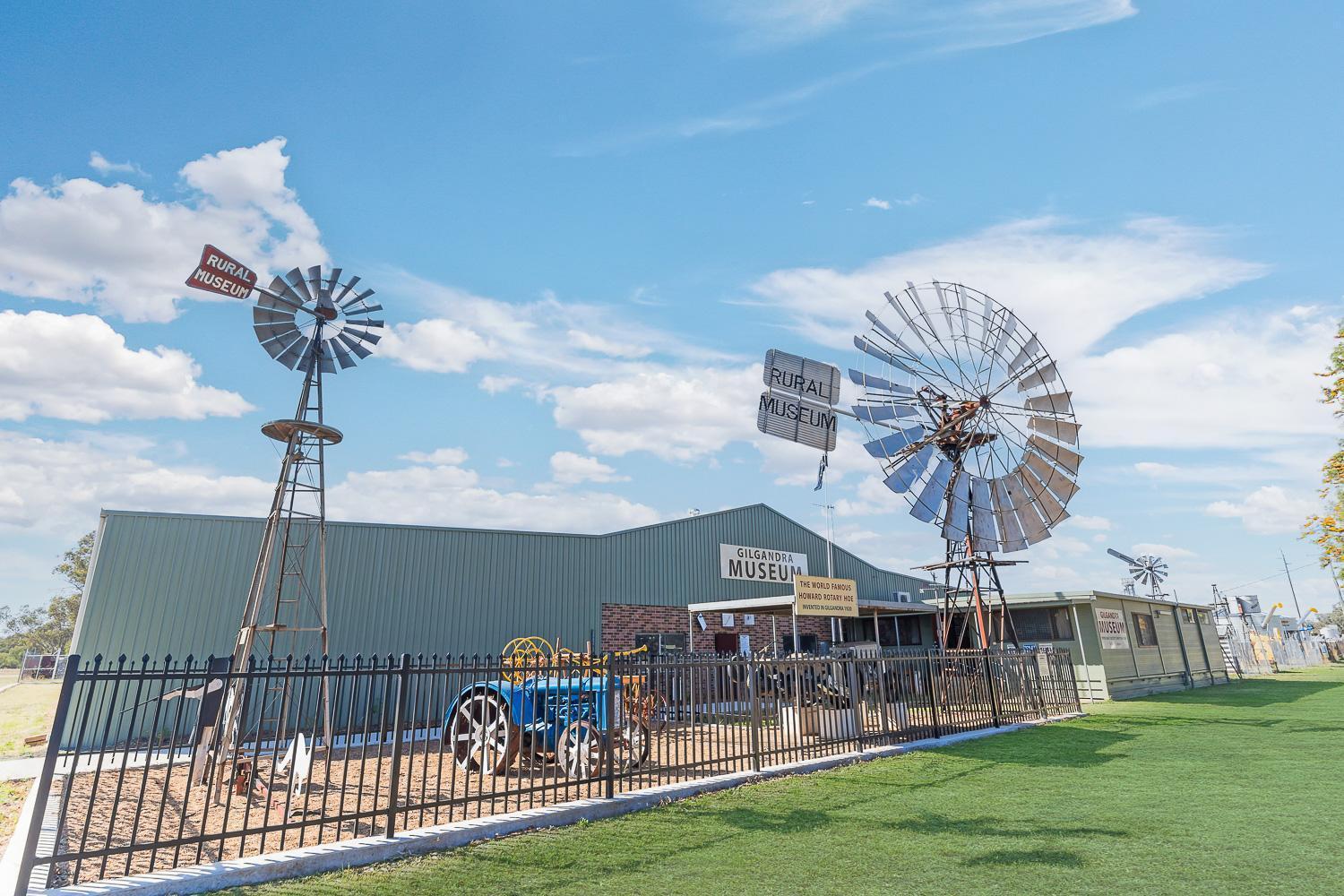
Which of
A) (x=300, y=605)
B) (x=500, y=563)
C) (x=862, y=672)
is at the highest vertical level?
(x=500, y=563)

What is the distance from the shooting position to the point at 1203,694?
22.5m

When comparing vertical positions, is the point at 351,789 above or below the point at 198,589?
below

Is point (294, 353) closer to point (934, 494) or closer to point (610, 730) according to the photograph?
point (610, 730)

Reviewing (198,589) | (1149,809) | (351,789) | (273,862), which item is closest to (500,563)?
(198,589)

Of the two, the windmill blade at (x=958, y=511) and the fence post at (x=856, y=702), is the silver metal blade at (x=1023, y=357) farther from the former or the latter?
the fence post at (x=856, y=702)

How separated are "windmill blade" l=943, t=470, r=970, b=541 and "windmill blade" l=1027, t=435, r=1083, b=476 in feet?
6.30

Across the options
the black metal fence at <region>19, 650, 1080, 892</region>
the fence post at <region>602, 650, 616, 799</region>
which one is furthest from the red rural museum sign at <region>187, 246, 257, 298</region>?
the fence post at <region>602, 650, 616, 799</region>

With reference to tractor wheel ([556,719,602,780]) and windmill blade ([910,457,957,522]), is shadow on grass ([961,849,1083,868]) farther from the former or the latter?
windmill blade ([910,457,957,522])

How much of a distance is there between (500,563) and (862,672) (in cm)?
1092

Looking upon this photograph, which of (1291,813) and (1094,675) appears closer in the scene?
(1291,813)

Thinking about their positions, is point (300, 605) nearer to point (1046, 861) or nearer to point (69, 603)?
point (1046, 861)

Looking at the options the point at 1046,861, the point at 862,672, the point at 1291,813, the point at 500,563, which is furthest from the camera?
the point at 500,563

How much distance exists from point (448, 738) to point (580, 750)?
14.6ft

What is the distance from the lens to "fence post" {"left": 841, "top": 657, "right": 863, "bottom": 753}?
11.2 m
